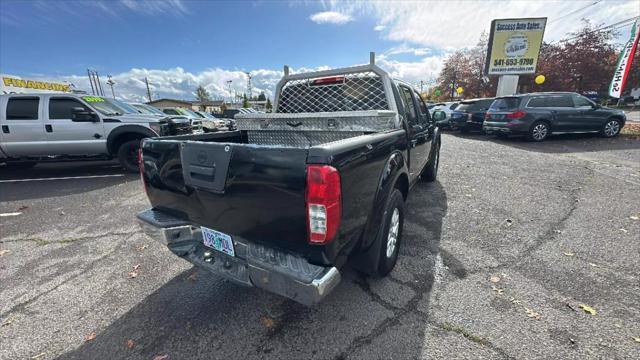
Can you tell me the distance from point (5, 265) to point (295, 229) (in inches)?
151

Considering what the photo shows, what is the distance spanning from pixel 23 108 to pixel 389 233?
28.4ft

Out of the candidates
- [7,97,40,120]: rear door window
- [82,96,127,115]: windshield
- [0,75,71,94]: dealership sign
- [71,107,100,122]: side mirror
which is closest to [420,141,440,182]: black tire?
[82,96,127,115]: windshield

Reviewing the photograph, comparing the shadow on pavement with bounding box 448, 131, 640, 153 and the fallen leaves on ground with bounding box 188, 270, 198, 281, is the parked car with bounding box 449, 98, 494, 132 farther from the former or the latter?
the fallen leaves on ground with bounding box 188, 270, 198, 281

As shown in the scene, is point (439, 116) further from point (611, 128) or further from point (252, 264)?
point (611, 128)

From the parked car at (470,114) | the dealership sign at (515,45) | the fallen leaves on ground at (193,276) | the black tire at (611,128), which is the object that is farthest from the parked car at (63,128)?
the dealership sign at (515,45)

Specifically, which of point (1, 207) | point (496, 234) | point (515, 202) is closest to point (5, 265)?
point (1, 207)

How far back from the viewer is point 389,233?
8.30ft

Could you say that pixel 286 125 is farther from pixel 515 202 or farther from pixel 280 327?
pixel 515 202

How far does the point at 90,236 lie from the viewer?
12.4 ft

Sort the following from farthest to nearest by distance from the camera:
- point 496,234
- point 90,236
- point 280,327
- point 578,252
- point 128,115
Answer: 1. point 128,115
2. point 90,236
3. point 496,234
4. point 578,252
5. point 280,327

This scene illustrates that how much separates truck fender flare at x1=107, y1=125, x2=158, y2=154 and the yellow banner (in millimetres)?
12909

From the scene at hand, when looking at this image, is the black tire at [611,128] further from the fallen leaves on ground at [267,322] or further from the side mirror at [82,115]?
the side mirror at [82,115]

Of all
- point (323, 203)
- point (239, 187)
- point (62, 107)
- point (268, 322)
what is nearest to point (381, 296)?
point (268, 322)

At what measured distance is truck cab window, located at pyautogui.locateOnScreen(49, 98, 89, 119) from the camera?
636 centimetres
